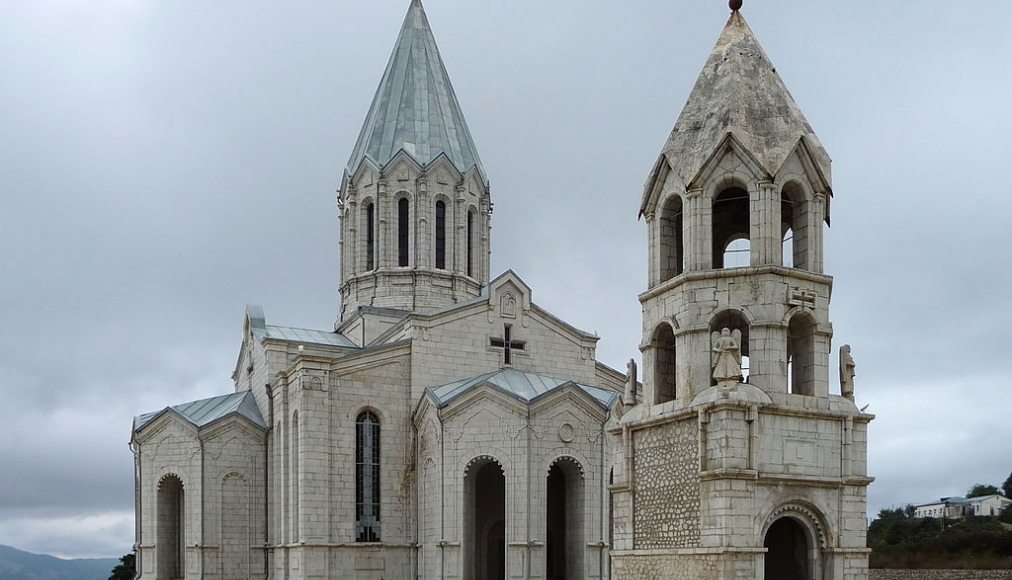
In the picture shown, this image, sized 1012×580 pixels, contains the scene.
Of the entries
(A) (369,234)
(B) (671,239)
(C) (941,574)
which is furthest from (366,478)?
(C) (941,574)

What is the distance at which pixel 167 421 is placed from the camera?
Answer: 105 ft

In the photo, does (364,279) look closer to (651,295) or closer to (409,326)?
(409,326)

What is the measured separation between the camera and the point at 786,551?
16.6 meters

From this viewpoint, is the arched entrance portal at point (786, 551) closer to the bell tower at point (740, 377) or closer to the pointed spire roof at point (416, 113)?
the bell tower at point (740, 377)

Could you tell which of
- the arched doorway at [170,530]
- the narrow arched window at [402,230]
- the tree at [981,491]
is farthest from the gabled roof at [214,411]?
the tree at [981,491]

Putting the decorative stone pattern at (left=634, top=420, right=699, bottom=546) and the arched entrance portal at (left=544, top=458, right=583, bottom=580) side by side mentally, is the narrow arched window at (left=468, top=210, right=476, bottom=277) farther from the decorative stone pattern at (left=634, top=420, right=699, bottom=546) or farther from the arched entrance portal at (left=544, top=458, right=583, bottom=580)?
the decorative stone pattern at (left=634, top=420, right=699, bottom=546)

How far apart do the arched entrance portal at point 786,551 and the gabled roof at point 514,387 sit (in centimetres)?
1260

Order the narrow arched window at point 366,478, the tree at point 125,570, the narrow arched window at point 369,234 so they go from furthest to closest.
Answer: the tree at point 125,570, the narrow arched window at point 369,234, the narrow arched window at point 366,478

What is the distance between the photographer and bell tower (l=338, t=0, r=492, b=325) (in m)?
35.7

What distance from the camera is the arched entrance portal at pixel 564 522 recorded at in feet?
97.8

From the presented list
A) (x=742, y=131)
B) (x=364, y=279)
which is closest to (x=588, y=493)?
(x=364, y=279)

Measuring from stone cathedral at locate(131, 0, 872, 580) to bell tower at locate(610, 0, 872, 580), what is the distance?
0.13ft

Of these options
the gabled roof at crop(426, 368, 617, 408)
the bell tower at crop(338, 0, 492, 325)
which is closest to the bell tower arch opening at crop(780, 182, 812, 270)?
the gabled roof at crop(426, 368, 617, 408)

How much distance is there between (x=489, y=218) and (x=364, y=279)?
5021 millimetres
